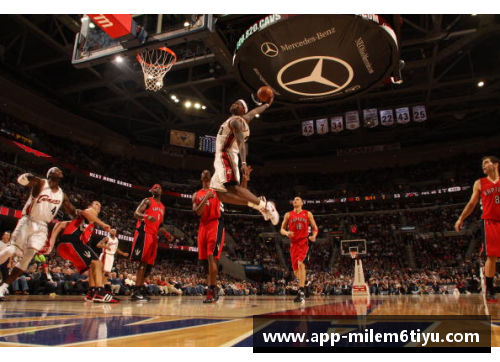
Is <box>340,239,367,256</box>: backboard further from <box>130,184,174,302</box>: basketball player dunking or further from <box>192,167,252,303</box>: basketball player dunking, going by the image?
<box>192,167,252,303</box>: basketball player dunking

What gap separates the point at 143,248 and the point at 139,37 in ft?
18.4

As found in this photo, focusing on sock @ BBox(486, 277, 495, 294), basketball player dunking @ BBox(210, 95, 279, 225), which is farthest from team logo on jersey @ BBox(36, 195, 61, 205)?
sock @ BBox(486, 277, 495, 294)

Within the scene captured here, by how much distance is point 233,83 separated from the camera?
2033 cm

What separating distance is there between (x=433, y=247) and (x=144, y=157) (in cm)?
2323

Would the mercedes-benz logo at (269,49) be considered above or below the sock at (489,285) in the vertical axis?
above

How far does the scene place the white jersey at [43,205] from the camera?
4.39 m

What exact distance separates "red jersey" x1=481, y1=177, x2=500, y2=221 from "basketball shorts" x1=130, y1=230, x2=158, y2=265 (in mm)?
4537

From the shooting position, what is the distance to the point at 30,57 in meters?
19.0

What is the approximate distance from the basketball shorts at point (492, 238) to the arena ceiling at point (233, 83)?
808cm

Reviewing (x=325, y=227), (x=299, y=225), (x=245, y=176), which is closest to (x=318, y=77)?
(x=299, y=225)

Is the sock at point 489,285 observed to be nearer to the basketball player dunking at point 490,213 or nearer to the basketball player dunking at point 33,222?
the basketball player dunking at point 490,213

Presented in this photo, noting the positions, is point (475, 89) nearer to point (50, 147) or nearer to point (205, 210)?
point (205, 210)

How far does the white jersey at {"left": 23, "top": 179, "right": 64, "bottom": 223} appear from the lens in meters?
4.39

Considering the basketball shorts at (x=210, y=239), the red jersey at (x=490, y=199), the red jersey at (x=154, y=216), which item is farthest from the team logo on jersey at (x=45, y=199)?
the red jersey at (x=490, y=199)
